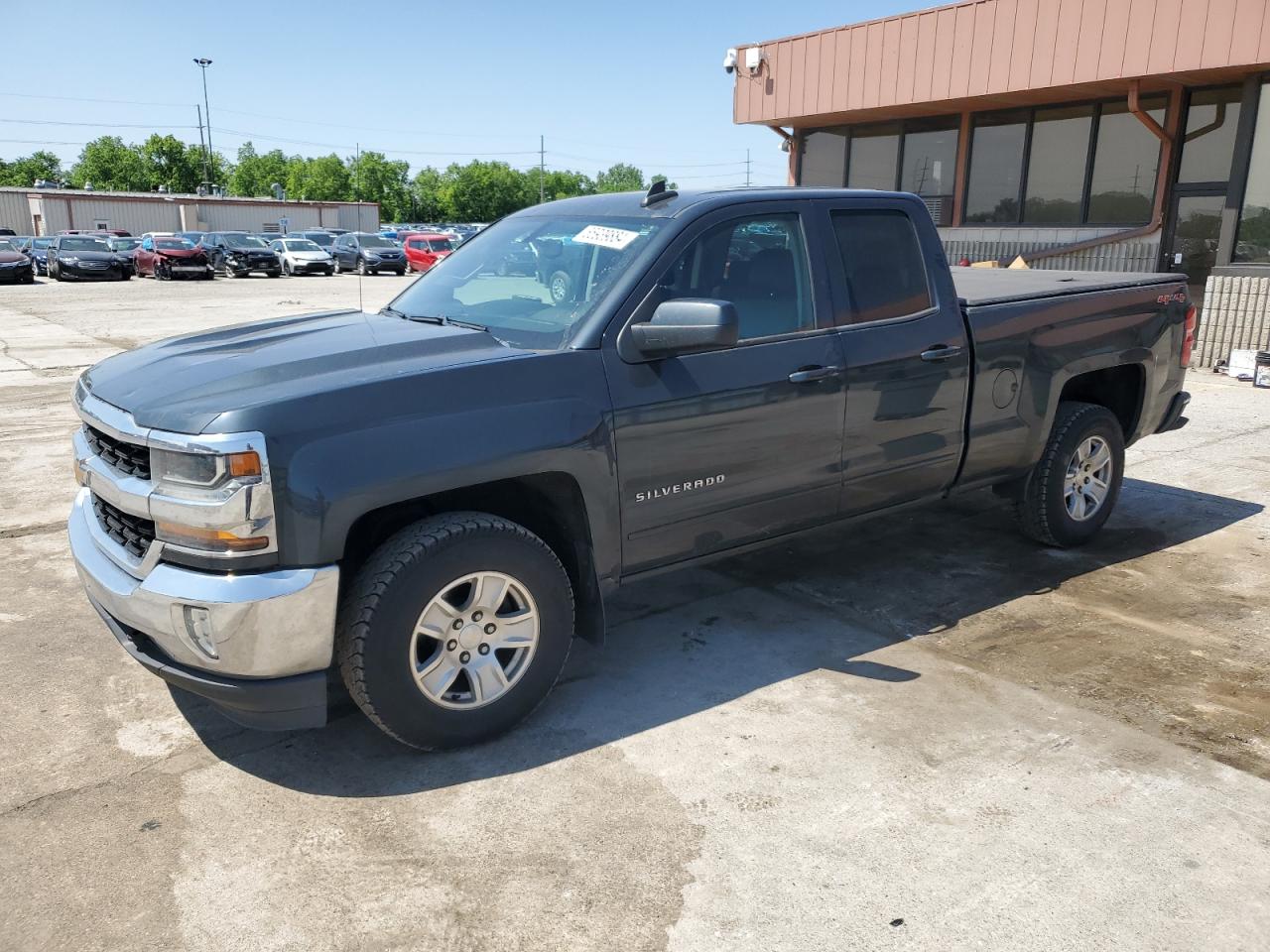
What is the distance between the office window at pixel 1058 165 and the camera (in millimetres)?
15961

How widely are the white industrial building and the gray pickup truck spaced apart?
62327 millimetres

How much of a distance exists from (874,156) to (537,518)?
17.4 meters

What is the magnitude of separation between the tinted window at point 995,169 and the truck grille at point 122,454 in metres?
16.4

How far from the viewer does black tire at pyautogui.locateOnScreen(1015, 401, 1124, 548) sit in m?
5.26

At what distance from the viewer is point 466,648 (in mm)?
3344

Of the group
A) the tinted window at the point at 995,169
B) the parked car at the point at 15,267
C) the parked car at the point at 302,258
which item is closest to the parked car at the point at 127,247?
the parked car at the point at 15,267

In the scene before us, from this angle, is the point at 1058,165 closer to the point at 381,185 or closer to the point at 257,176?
the point at 381,185

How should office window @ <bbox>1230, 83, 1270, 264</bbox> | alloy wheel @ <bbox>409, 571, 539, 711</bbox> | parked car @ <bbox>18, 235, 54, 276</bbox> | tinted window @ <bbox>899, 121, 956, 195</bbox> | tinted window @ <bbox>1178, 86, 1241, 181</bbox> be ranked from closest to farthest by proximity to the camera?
alloy wheel @ <bbox>409, 571, 539, 711</bbox>, office window @ <bbox>1230, 83, 1270, 264</bbox>, tinted window @ <bbox>1178, 86, 1241, 181</bbox>, tinted window @ <bbox>899, 121, 956, 195</bbox>, parked car @ <bbox>18, 235, 54, 276</bbox>

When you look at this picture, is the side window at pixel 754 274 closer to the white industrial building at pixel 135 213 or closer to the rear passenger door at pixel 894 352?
the rear passenger door at pixel 894 352

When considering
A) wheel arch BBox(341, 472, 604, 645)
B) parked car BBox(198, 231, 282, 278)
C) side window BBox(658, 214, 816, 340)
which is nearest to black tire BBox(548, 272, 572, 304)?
side window BBox(658, 214, 816, 340)

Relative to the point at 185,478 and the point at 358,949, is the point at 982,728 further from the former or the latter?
the point at 185,478

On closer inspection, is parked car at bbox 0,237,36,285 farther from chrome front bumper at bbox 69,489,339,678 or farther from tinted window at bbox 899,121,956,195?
chrome front bumper at bbox 69,489,339,678

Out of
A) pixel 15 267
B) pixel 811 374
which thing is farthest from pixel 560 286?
pixel 15 267

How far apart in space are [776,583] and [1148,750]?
195 centimetres
